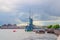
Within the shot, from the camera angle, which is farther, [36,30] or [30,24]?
[36,30]

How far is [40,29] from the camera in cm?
2812

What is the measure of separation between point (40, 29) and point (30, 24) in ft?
8.42

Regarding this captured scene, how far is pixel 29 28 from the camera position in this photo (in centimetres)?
2733

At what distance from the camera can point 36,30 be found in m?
28.7

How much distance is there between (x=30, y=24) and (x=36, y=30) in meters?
2.90

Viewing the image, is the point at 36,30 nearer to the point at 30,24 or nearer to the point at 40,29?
the point at 40,29

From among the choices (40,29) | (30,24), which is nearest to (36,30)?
(40,29)

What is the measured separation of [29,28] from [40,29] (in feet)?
5.65

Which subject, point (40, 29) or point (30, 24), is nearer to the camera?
point (30, 24)

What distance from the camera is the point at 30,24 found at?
26.1 metres
